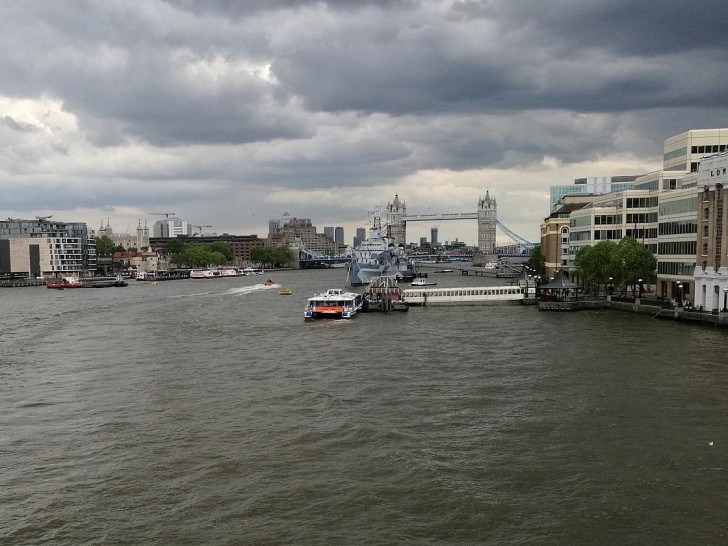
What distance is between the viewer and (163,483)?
829 inches

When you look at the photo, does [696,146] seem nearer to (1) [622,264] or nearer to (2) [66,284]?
(1) [622,264]

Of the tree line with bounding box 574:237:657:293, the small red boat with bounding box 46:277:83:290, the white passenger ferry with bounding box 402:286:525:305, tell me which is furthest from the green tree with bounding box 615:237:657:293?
the small red boat with bounding box 46:277:83:290

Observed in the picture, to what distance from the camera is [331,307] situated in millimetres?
66625

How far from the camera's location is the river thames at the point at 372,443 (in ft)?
59.3

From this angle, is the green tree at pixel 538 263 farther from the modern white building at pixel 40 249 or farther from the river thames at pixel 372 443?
the modern white building at pixel 40 249

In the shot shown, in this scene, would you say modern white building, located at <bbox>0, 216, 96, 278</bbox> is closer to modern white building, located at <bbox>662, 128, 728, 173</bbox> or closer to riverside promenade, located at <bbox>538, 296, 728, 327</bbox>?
riverside promenade, located at <bbox>538, 296, 728, 327</bbox>

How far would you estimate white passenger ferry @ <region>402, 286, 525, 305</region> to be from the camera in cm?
7812

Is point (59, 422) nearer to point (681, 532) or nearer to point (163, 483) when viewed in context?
point (163, 483)

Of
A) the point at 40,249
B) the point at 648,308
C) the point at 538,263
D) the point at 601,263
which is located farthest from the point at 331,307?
the point at 40,249

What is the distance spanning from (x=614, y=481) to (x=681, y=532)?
3403mm

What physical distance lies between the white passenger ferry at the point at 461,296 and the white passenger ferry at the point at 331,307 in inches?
411

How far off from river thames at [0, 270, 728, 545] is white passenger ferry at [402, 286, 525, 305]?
2912 centimetres

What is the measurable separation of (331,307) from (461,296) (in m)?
19.6

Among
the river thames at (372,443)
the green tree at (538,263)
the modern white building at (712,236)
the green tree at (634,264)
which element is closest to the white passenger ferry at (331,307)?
the river thames at (372,443)
